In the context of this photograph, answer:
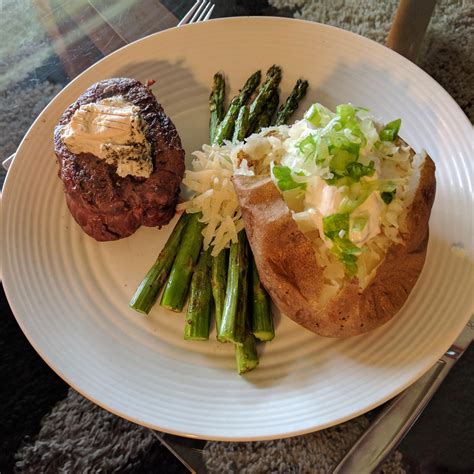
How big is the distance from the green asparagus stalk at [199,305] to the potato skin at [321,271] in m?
0.31

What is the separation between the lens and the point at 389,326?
2.10 metres

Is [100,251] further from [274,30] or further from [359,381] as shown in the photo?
[274,30]

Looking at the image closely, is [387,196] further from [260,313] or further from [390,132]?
[260,313]

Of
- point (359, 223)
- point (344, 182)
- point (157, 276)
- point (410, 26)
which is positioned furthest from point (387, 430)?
point (410, 26)

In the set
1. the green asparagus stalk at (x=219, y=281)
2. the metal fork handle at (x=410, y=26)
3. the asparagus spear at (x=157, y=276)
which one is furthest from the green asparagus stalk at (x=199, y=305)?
the metal fork handle at (x=410, y=26)

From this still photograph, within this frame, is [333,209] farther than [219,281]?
No

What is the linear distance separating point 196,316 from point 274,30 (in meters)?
1.54

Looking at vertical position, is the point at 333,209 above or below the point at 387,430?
above

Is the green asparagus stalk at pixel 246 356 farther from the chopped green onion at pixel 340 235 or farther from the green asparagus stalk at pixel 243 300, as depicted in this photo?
the chopped green onion at pixel 340 235

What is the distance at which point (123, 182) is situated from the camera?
2.24m

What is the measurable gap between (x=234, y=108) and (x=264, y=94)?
0.17 m

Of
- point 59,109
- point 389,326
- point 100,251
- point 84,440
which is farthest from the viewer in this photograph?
point 59,109

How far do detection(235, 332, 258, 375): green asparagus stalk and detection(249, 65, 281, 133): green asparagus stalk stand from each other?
104 cm

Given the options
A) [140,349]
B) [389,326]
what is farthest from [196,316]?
[389,326]
